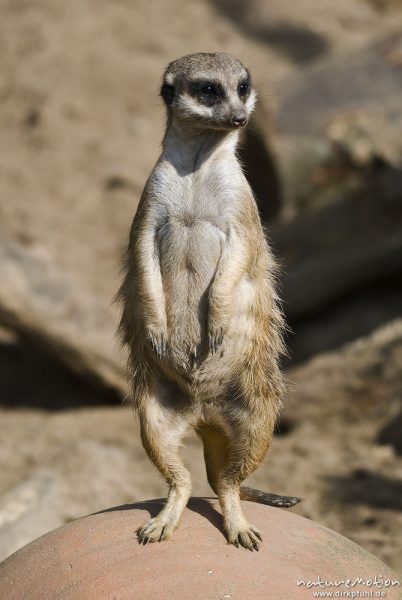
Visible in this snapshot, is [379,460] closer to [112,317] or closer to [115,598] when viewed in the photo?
[112,317]

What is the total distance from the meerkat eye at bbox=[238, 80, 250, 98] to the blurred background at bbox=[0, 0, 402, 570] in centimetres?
128

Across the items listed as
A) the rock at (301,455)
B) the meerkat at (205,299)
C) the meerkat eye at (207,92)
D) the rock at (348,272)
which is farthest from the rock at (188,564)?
the rock at (348,272)

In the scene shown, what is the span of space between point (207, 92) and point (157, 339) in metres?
0.90

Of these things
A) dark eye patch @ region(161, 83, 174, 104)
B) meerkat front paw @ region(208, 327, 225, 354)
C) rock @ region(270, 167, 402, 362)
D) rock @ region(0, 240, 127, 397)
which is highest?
dark eye patch @ region(161, 83, 174, 104)

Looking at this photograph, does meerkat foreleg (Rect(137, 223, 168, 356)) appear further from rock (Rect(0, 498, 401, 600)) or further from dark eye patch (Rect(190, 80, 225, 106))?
rock (Rect(0, 498, 401, 600))

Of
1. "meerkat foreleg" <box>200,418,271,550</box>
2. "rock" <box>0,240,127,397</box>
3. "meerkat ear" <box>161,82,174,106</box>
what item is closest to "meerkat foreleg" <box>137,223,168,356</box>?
"meerkat foreleg" <box>200,418,271,550</box>

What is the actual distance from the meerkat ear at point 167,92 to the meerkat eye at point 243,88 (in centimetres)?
26

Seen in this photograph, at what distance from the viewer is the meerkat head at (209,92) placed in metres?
3.33

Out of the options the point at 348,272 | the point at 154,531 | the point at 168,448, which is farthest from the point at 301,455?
the point at 154,531

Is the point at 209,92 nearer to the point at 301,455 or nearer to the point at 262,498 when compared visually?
the point at 262,498

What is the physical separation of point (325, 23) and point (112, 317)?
837cm

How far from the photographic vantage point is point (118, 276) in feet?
13.5

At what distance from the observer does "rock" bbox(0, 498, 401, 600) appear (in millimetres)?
2814

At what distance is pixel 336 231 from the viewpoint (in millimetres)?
7594
